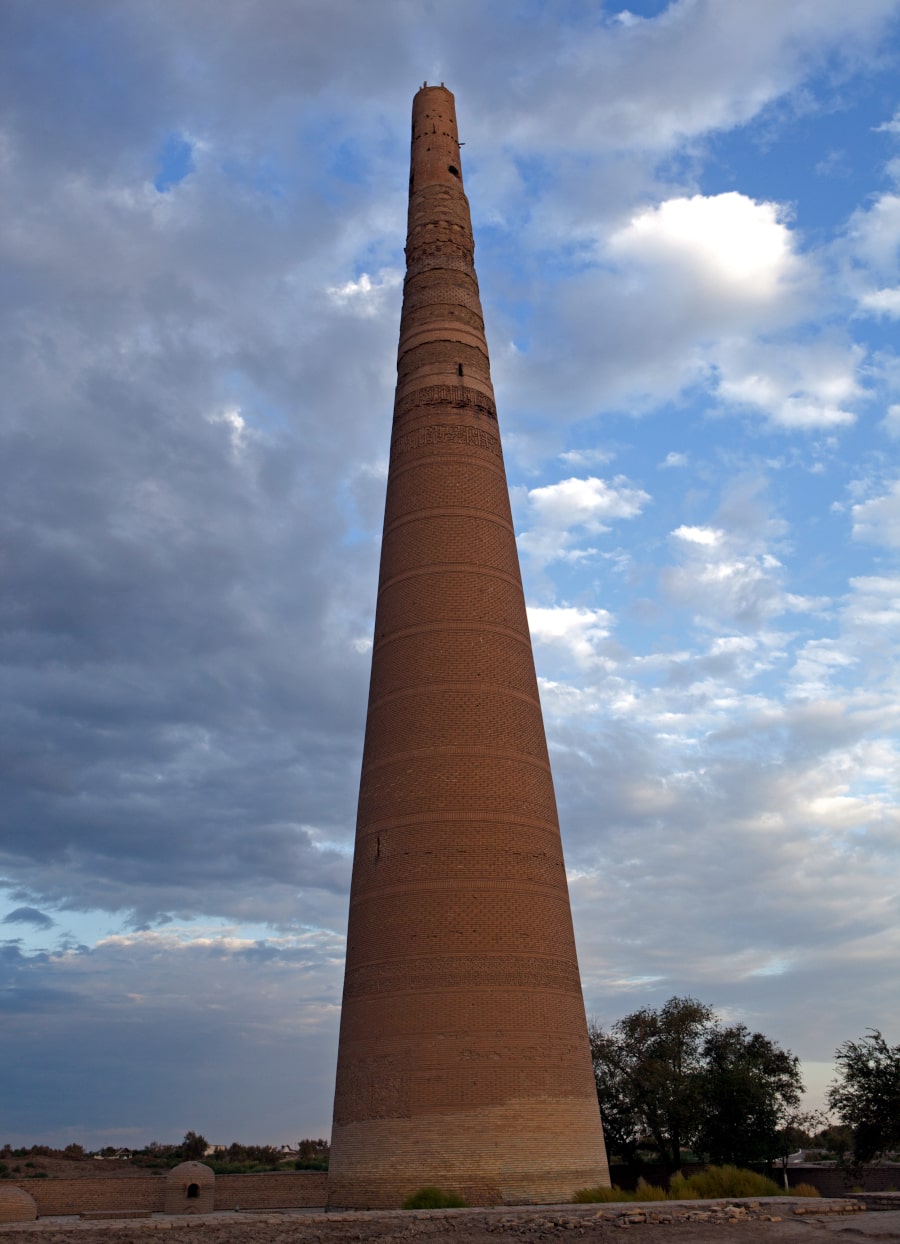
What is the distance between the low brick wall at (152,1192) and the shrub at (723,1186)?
9.67 m

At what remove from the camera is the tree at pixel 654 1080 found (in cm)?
2422

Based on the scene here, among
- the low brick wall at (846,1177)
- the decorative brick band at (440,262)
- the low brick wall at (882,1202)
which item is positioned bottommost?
the low brick wall at (882,1202)

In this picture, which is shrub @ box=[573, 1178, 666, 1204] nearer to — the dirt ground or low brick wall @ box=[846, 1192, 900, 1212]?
the dirt ground

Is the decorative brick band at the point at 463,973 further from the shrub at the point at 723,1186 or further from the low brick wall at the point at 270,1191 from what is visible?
the low brick wall at the point at 270,1191

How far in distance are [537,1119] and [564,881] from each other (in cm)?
356

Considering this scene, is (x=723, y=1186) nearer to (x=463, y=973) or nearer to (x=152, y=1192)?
(x=463, y=973)

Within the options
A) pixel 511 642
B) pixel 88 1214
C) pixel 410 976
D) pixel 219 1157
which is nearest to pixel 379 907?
pixel 410 976

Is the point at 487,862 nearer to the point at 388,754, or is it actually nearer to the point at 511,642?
the point at 388,754

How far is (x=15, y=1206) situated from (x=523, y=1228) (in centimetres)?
1089

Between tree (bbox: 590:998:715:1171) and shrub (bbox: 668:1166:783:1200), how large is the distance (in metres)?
9.59

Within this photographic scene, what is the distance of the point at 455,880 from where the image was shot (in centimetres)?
1559

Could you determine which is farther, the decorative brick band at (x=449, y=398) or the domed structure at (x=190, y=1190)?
the domed structure at (x=190, y=1190)

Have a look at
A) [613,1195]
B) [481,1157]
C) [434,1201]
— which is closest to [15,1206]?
[434,1201]

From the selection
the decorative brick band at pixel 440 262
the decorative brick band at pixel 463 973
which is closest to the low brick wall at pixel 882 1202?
the decorative brick band at pixel 463 973
